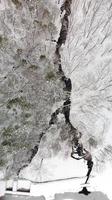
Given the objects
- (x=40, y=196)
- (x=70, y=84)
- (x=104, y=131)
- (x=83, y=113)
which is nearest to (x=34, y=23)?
(x=70, y=84)

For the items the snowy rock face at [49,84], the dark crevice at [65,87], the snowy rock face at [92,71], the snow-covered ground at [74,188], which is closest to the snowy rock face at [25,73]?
the snowy rock face at [49,84]

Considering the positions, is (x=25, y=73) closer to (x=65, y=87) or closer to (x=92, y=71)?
(x=65, y=87)

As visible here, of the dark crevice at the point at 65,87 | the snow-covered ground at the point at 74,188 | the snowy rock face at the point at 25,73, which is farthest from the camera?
the snow-covered ground at the point at 74,188

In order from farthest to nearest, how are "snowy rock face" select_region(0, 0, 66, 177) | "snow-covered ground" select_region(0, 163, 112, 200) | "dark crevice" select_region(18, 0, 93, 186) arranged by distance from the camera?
1. "snow-covered ground" select_region(0, 163, 112, 200)
2. "dark crevice" select_region(18, 0, 93, 186)
3. "snowy rock face" select_region(0, 0, 66, 177)

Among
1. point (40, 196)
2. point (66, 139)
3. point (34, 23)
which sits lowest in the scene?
point (40, 196)

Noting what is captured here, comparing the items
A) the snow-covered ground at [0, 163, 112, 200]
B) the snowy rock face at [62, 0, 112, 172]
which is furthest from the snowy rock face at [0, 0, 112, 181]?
the snow-covered ground at [0, 163, 112, 200]

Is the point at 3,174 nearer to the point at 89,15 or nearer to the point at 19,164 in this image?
the point at 19,164

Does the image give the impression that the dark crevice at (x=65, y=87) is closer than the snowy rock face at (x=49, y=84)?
No

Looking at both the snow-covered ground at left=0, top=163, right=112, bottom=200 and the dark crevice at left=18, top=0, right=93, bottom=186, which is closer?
the dark crevice at left=18, top=0, right=93, bottom=186

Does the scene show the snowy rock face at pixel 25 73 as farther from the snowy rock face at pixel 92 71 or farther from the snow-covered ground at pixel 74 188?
the snow-covered ground at pixel 74 188

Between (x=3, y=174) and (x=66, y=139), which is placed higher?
(x=66, y=139)

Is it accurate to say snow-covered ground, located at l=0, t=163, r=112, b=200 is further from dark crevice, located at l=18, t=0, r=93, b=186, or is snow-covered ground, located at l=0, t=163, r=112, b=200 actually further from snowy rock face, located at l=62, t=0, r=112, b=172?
snowy rock face, located at l=62, t=0, r=112, b=172
